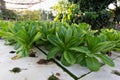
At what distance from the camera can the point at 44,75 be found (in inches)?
38.6

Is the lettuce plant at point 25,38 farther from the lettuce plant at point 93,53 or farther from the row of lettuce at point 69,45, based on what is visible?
the lettuce plant at point 93,53

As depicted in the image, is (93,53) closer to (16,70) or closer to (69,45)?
(69,45)

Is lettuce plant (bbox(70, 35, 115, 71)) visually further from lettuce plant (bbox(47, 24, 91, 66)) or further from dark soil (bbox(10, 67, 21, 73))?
dark soil (bbox(10, 67, 21, 73))

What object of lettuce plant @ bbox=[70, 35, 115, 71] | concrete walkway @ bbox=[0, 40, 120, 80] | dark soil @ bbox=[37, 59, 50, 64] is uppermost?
lettuce plant @ bbox=[70, 35, 115, 71]

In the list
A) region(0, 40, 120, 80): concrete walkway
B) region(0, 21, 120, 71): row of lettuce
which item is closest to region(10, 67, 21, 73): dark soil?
region(0, 40, 120, 80): concrete walkway

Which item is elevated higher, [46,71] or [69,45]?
[69,45]

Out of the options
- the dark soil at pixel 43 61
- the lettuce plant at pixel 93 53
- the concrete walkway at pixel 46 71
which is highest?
the lettuce plant at pixel 93 53

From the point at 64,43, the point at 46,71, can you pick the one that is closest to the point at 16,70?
the point at 46,71

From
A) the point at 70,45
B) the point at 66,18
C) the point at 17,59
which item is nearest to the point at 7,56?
the point at 17,59

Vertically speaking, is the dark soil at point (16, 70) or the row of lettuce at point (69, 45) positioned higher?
the row of lettuce at point (69, 45)

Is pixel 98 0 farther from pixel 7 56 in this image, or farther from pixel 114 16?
pixel 7 56

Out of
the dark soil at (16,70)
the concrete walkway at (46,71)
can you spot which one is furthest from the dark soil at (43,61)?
the dark soil at (16,70)

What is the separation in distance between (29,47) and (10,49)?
0.68 feet

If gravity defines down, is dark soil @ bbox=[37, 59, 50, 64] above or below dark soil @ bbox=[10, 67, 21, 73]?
above
